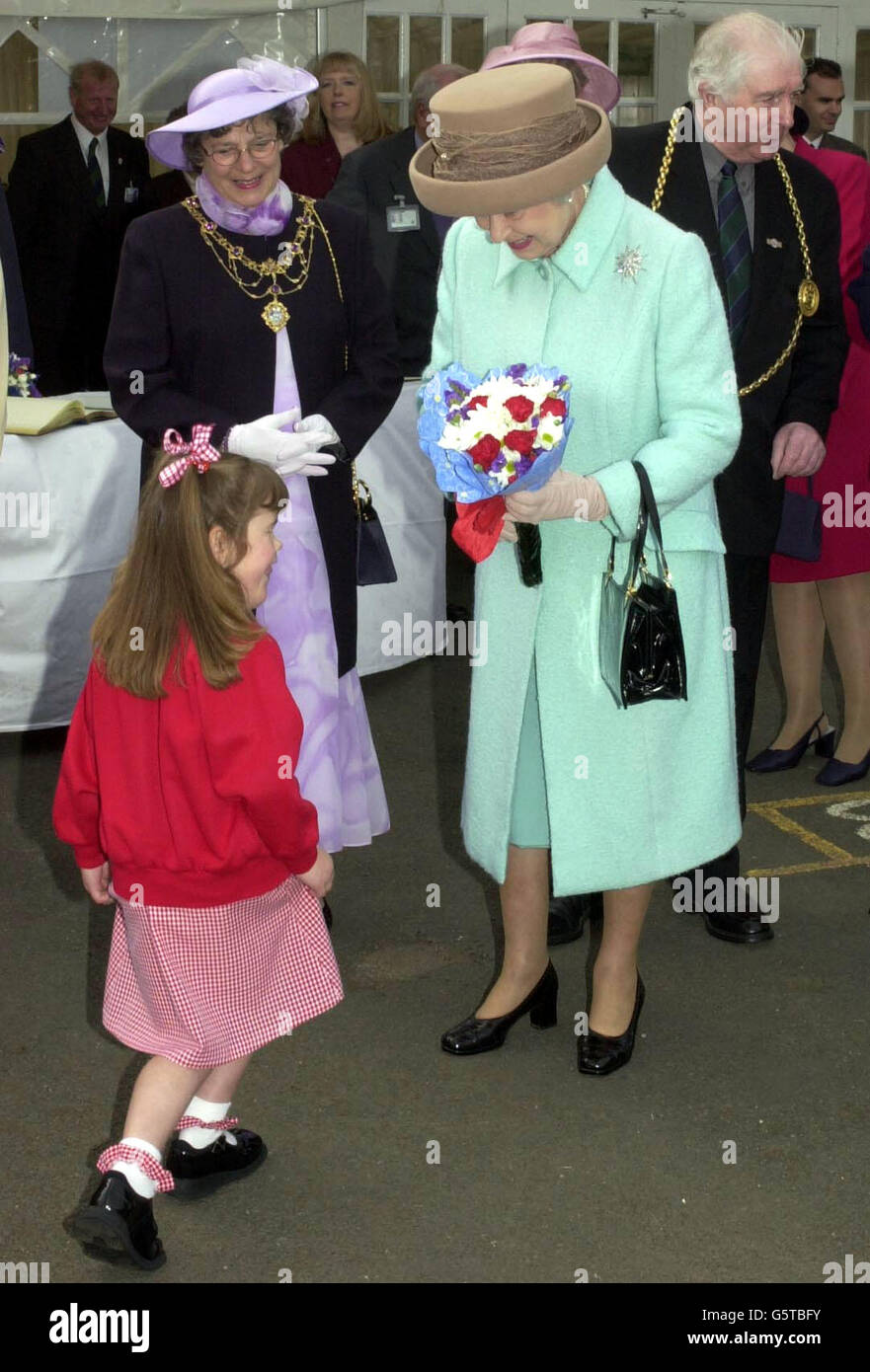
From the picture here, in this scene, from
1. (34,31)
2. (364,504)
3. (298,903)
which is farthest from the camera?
(34,31)

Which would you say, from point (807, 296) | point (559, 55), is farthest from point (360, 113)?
point (807, 296)

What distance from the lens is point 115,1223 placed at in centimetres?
301

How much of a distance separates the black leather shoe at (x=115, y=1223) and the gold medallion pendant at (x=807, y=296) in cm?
263

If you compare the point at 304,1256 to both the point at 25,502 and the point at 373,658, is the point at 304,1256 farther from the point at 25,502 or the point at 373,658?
the point at 373,658

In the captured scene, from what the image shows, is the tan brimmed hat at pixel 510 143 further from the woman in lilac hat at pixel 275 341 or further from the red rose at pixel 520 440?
the woman in lilac hat at pixel 275 341

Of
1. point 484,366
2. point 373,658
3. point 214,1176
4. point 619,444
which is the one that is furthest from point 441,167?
point 373,658

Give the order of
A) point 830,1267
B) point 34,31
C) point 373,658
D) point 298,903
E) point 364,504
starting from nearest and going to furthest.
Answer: point 830,1267
point 298,903
point 364,504
point 373,658
point 34,31

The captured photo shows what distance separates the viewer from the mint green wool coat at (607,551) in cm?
341

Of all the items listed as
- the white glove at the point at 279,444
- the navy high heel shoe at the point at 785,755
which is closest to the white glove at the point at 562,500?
the white glove at the point at 279,444

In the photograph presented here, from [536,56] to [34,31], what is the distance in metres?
6.06

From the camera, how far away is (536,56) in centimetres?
479

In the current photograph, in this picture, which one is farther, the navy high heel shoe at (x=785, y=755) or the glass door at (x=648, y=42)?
the glass door at (x=648, y=42)

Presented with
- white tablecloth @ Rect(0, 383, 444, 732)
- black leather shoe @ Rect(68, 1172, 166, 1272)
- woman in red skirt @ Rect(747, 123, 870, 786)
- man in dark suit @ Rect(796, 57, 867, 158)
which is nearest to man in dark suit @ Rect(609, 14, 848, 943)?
woman in red skirt @ Rect(747, 123, 870, 786)

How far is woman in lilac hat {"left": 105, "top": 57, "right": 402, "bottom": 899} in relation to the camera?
4.04 meters
